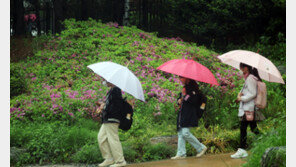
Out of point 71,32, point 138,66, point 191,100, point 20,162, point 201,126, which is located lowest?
point 20,162

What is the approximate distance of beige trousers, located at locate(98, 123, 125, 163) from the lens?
5.14 meters

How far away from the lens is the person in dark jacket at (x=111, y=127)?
16.7 feet

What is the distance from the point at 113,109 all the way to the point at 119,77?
1.82ft

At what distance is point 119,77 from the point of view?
16.0ft

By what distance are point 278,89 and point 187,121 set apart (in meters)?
4.67

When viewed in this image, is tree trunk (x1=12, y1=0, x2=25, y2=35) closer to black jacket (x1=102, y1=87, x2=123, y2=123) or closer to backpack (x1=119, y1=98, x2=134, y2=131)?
black jacket (x1=102, y1=87, x2=123, y2=123)

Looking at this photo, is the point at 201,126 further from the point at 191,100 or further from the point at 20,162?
the point at 20,162

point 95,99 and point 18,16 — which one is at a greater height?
point 18,16

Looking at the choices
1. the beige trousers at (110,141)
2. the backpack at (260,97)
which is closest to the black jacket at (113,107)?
the beige trousers at (110,141)

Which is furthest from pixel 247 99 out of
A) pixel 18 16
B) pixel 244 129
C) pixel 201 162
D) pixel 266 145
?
pixel 18 16

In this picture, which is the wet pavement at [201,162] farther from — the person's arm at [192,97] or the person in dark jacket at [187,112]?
the person's arm at [192,97]

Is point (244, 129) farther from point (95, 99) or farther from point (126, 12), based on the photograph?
point (126, 12)

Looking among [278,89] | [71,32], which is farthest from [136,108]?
[71,32]

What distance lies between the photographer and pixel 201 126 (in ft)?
22.6
